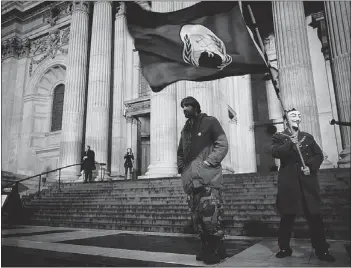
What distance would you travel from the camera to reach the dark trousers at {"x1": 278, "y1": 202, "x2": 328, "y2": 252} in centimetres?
298

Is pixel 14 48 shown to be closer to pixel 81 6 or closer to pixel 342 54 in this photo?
pixel 81 6

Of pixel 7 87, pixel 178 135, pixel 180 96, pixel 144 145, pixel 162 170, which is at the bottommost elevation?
pixel 162 170

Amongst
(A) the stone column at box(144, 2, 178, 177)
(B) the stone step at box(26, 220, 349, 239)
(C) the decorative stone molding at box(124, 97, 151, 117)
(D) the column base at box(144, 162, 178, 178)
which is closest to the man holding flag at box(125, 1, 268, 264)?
(B) the stone step at box(26, 220, 349, 239)

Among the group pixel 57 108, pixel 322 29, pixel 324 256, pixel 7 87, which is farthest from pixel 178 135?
pixel 7 87

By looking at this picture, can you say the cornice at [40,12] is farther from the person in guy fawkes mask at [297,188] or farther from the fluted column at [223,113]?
the person in guy fawkes mask at [297,188]

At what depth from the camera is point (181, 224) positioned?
610cm

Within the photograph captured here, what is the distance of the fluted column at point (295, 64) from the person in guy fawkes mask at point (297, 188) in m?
7.68

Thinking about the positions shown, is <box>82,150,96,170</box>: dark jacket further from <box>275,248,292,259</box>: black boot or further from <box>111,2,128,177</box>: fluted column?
<box>275,248,292,259</box>: black boot

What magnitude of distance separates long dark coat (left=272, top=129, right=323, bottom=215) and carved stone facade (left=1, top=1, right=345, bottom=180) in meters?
8.62

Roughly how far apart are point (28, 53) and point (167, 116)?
15.5 metres

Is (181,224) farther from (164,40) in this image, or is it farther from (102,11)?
(102,11)

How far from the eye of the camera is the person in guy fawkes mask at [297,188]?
3.05 metres

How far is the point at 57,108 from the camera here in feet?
69.2

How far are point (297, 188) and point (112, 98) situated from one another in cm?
1538
